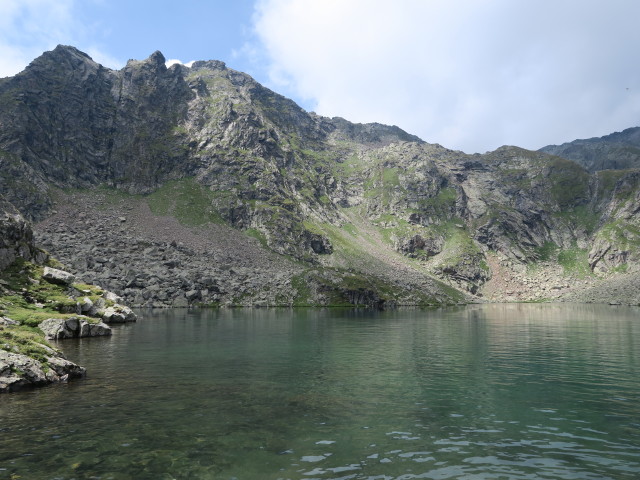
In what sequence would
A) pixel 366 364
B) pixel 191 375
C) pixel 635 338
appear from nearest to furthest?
pixel 191 375, pixel 366 364, pixel 635 338

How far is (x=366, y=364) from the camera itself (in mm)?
45781

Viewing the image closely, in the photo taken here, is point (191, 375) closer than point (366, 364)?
Yes

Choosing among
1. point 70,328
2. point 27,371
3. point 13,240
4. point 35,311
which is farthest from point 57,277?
point 27,371

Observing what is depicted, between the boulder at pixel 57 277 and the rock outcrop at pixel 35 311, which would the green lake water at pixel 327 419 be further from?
the boulder at pixel 57 277

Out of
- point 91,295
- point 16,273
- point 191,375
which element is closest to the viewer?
point 191,375

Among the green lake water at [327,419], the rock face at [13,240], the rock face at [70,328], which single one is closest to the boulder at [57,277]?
the rock face at [13,240]

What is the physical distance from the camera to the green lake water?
17484 mm

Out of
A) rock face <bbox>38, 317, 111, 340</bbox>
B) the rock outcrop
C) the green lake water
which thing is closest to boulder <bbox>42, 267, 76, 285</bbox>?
the rock outcrop

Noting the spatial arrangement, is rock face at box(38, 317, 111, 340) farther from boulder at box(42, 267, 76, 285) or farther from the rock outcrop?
boulder at box(42, 267, 76, 285)

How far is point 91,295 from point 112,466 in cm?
8206

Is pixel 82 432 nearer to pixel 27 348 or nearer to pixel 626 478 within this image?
pixel 27 348

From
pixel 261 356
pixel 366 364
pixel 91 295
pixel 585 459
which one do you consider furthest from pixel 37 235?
pixel 585 459

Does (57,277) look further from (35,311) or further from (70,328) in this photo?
(70,328)

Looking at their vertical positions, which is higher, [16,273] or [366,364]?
[16,273]
